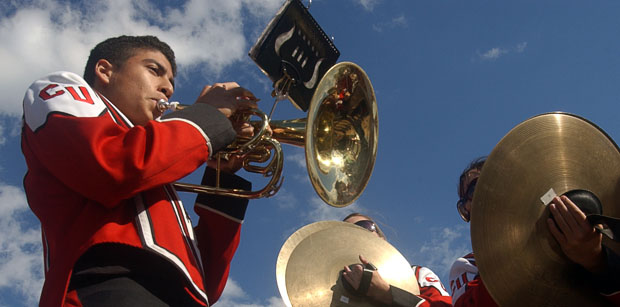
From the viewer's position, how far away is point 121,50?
265cm

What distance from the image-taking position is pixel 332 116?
3424 mm

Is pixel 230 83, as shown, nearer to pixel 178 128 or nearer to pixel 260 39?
pixel 178 128

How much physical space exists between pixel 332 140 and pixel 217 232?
115 centimetres

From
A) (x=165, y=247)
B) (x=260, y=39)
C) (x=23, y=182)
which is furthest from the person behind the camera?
(x=260, y=39)

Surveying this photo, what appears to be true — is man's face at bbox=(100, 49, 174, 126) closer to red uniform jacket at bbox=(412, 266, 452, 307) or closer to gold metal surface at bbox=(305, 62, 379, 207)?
gold metal surface at bbox=(305, 62, 379, 207)

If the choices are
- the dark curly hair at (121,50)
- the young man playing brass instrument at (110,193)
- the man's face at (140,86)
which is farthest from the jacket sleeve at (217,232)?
the dark curly hair at (121,50)

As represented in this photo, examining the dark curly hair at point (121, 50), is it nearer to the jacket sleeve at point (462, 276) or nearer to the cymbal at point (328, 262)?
the cymbal at point (328, 262)

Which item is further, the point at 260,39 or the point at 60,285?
the point at 260,39

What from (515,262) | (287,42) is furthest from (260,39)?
(515,262)

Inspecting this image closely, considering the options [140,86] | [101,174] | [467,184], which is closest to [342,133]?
[467,184]

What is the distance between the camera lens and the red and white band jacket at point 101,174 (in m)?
1.84

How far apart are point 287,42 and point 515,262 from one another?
1991 mm

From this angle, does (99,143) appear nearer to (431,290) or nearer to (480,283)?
(480,283)

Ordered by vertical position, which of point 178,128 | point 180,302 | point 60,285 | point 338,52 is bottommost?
point 60,285
